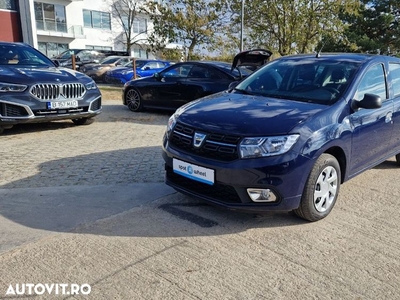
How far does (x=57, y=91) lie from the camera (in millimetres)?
7031

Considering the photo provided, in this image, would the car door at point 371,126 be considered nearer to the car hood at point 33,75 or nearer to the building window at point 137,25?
the car hood at point 33,75

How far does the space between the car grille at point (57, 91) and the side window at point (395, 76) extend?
5568 mm

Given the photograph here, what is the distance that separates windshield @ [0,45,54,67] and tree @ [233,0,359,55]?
48.2 ft

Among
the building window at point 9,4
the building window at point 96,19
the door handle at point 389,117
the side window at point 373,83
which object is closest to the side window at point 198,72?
the side window at point 373,83

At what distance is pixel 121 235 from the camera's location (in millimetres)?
3334

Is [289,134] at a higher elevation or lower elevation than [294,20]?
lower

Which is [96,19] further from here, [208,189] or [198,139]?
[208,189]

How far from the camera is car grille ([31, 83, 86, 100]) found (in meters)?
6.76

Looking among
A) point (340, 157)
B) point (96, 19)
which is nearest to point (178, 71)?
point (340, 157)

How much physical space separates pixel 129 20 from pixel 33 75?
37.4 m

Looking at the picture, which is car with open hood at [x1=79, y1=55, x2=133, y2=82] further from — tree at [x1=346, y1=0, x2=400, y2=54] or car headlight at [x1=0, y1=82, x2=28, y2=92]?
tree at [x1=346, y1=0, x2=400, y2=54]

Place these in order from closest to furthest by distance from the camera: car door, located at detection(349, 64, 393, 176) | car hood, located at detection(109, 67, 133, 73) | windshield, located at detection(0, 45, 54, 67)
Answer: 1. car door, located at detection(349, 64, 393, 176)
2. windshield, located at detection(0, 45, 54, 67)
3. car hood, located at detection(109, 67, 133, 73)

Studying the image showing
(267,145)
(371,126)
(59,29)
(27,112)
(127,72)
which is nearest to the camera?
(267,145)

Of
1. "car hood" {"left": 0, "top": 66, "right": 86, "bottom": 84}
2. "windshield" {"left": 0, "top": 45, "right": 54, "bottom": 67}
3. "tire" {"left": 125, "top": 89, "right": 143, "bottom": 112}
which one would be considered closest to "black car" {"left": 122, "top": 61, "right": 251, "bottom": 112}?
"tire" {"left": 125, "top": 89, "right": 143, "bottom": 112}
